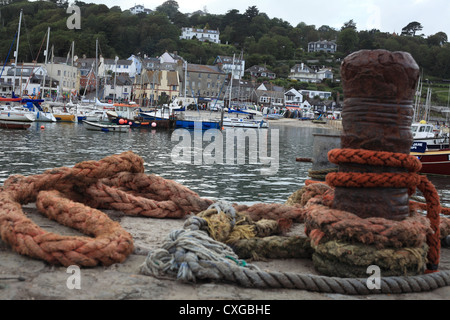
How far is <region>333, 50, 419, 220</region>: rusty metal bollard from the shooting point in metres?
4.02

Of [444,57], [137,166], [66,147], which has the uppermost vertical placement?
[444,57]

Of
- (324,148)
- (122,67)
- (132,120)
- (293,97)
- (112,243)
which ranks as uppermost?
(122,67)

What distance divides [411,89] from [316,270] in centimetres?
181

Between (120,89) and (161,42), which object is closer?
(120,89)

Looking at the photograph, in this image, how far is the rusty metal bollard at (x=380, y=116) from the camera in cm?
402

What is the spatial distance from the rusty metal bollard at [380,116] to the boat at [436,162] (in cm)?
2495

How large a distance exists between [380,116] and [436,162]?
2610 centimetres

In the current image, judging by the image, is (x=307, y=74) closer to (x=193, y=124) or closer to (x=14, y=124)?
(x=193, y=124)

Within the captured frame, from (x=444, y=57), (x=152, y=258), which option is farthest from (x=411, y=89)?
(x=444, y=57)

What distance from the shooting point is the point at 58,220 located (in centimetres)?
466

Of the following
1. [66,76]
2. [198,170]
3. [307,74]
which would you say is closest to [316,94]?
[307,74]

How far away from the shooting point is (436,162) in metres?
27.6

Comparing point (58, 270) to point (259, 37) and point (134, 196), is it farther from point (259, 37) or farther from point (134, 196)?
point (259, 37)

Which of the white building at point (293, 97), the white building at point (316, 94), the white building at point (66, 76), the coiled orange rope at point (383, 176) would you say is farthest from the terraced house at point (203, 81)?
the coiled orange rope at point (383, 176)
